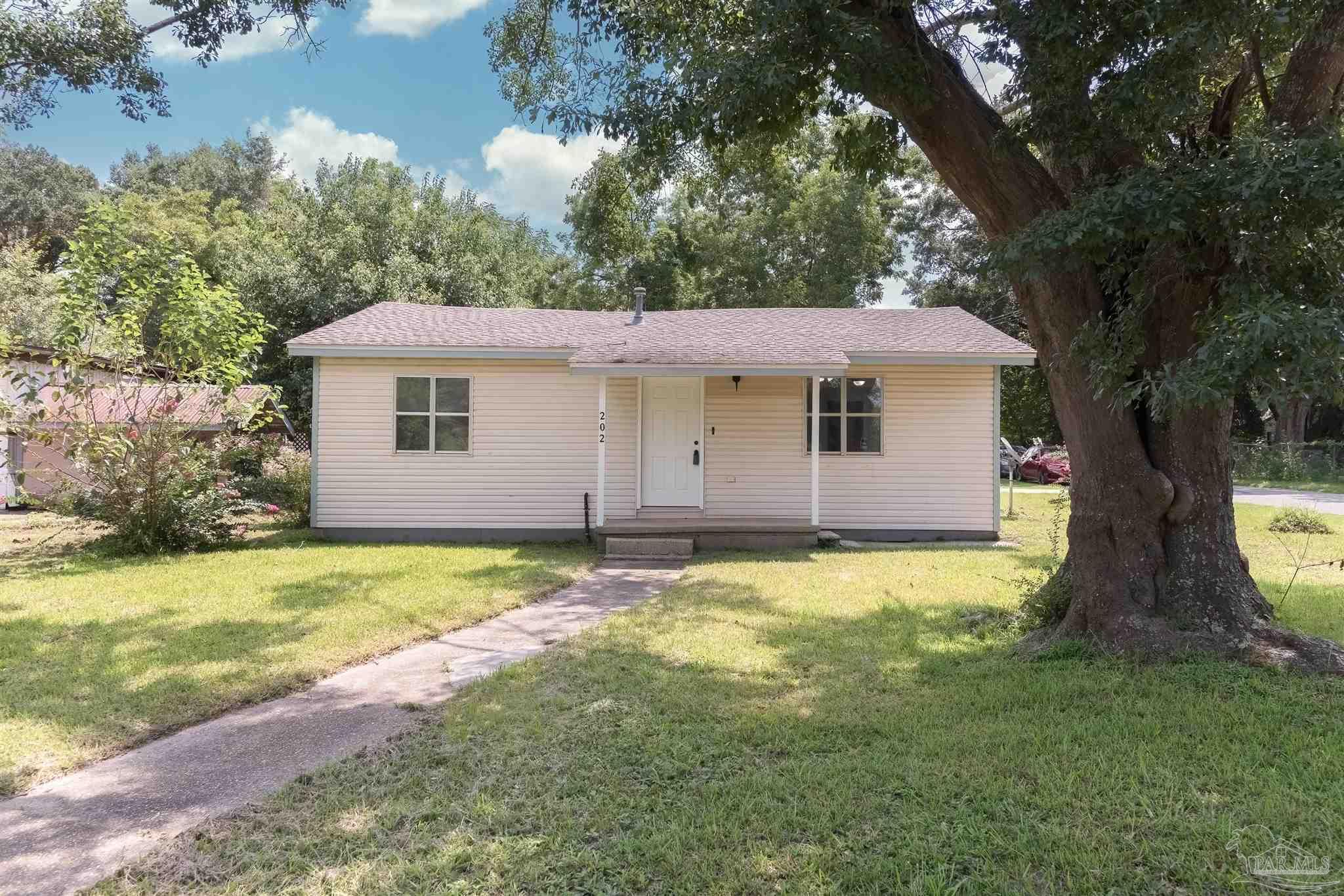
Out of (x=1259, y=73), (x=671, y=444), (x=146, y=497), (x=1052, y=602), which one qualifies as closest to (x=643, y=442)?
(x=671, y=444)

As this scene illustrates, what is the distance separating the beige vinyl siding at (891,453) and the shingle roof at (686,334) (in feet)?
1.86

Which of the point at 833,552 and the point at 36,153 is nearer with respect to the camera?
the point at 833,552

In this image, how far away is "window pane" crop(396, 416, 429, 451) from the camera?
1133 cm

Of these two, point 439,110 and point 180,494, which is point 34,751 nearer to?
point 180,494

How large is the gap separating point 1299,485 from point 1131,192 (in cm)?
2512

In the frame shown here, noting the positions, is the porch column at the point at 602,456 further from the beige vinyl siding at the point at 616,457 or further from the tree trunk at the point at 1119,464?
the tree trunk at the point at 1119,464

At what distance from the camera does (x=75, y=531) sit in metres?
11.4

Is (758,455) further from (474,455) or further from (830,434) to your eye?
(474,455)

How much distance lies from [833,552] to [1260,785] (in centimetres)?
715

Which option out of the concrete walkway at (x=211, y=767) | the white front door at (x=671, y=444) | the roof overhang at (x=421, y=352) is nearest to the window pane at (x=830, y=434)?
the white front door at (x=671, y=444)

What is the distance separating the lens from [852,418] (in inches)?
458

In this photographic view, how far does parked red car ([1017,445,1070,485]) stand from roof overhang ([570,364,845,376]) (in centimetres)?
1502

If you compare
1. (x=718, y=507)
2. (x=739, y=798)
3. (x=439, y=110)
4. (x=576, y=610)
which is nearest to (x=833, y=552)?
(x=718, y=507)

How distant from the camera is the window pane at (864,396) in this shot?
1159 centimetres
